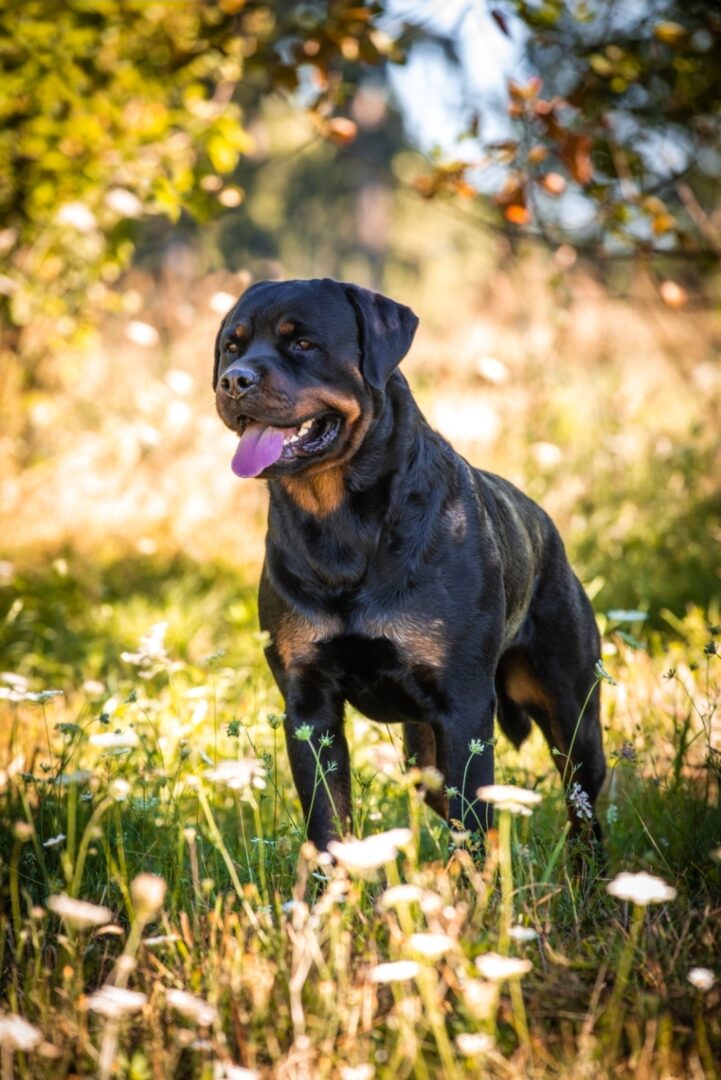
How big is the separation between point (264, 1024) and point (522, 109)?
153 inches

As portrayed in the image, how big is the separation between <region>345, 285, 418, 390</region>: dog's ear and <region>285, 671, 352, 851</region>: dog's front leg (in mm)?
947

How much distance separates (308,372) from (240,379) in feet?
0.76

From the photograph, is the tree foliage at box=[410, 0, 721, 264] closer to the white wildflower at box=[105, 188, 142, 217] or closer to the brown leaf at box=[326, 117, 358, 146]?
the brown leaf at box=[326, 117, 358, 146]

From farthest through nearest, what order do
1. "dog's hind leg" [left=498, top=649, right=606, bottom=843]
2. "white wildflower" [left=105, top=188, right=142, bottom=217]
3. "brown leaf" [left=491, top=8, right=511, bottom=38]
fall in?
"white wildflower" [left=105, top=188, right=142, bottom=217] → "brown leaf" [left=491, top=8, right=511, bottom=38] → "dog's hind leg" [left=498, top=649, right=606, bottom=843]

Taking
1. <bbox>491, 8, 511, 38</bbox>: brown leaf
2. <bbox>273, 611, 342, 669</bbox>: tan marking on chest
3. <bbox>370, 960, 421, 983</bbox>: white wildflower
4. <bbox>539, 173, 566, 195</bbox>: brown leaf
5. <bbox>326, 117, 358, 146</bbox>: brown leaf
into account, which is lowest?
<bbox>273, 611, 342, 669</bbox>: tan marking on chest

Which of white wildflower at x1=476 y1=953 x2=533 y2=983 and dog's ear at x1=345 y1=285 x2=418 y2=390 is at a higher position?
dog's ear at x1=345 y1=285 x2=418 y2=390

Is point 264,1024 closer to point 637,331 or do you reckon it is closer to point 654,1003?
point 654,1003

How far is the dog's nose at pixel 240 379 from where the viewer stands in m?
3.34

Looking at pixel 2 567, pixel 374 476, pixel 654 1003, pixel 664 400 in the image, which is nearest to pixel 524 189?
pixel 374 476

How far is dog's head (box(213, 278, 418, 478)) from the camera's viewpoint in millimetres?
3363

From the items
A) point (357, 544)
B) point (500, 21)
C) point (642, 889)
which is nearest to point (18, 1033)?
point (642, 889)

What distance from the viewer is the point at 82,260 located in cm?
788

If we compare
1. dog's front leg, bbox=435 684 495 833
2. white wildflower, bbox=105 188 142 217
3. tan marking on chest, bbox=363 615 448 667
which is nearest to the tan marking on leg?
dog's front leg, bbox=435 684 495 833

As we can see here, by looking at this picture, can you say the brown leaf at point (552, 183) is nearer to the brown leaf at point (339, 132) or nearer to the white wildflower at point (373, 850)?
the brown leaf at point (339, 132)
